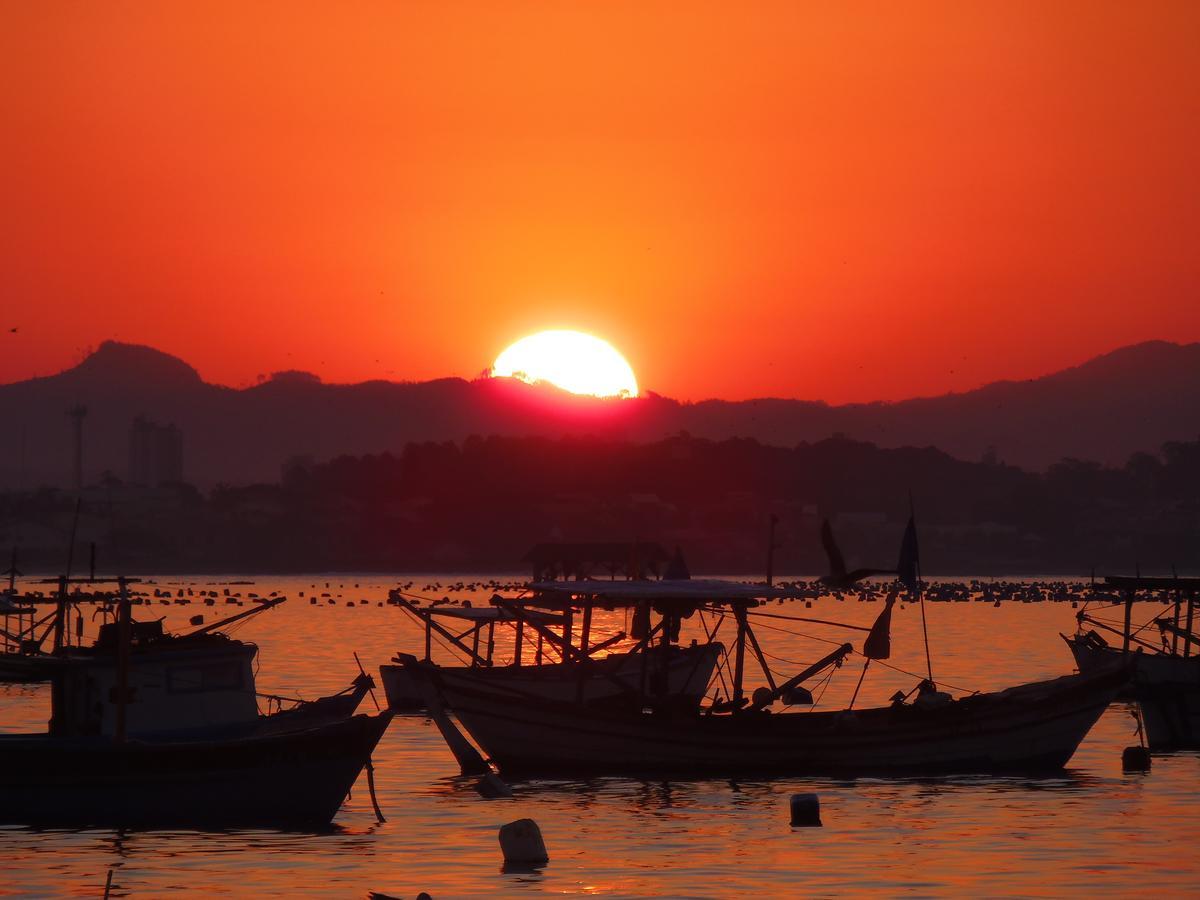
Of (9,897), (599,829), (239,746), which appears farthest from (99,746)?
(599,829)

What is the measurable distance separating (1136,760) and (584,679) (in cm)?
1583

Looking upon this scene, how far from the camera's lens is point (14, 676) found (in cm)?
8544

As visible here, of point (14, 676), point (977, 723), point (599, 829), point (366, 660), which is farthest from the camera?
point (366, 660)

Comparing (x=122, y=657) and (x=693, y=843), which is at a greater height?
(x=122, y=657)

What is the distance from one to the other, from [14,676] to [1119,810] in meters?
54.4

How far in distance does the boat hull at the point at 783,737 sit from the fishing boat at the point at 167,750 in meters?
8.56

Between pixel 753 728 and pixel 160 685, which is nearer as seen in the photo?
pixel 160 685

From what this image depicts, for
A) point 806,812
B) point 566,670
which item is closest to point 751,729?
point 806,812

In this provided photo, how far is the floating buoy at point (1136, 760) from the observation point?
2165 inches

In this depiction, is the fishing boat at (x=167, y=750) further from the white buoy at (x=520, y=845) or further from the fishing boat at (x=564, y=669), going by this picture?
the fishing boat at (x=564, y=669)

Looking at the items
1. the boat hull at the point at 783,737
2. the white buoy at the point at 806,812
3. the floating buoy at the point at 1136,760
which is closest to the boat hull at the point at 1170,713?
the floating buoy at the point at 1136,760

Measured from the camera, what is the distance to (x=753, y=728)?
51125 millimetres

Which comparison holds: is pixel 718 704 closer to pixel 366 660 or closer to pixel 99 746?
pixel 99 746

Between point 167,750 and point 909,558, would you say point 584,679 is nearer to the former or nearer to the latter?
point 909,558
